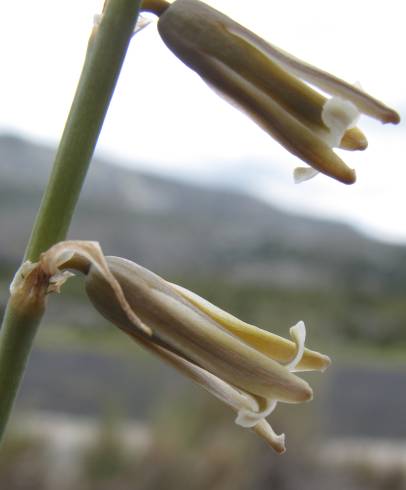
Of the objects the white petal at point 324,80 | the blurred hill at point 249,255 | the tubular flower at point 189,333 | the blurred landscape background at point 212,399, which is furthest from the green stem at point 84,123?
the blurred hill at point 249,255

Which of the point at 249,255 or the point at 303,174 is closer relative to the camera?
the point at 303,174

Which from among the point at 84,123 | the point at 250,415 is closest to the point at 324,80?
the point at 84,123

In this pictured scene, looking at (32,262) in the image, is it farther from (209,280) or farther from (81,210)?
(81,210)

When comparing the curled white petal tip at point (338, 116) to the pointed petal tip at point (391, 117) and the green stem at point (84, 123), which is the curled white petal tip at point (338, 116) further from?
the green stem at point (84, 123)

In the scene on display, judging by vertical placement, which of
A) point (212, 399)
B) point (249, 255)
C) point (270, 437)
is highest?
point (249, 255)

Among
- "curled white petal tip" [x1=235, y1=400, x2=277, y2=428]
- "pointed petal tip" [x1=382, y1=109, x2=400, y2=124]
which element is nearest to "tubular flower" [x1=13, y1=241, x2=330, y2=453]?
"curled white petal tip" [x1=235, y1=400, x2=277, y2=428]

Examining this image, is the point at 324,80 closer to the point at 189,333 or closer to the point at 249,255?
the point at 189,333

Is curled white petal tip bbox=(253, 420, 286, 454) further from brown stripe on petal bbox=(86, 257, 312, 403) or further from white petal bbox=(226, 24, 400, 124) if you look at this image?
white petal bbox=(226, 24, 400, 124)

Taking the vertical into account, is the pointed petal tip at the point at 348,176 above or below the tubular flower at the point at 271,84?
below
